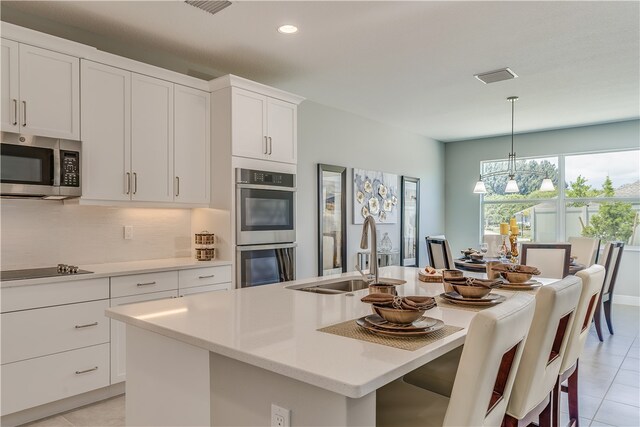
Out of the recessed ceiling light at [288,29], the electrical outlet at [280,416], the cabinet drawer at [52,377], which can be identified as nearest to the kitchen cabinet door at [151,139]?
the recessed ceiling light at [288,29]

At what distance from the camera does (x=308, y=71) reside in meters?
4.10

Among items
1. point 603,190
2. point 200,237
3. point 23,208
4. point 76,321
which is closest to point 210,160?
point 200,237

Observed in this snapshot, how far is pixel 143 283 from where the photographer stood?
3066mm

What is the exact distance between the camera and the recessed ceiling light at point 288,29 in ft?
10.2

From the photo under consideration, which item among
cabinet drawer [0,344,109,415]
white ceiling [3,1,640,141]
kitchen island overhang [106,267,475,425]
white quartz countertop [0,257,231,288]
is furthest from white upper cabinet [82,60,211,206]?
kitchen island overhang [106,267,475,425]

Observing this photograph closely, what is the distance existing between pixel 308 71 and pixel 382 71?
2.33 ft

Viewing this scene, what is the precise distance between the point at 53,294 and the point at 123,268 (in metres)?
0.51

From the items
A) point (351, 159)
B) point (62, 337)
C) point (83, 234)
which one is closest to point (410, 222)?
point (351, 159)

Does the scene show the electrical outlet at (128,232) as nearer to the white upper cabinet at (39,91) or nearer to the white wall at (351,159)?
the white upper cabinet at (39,91)

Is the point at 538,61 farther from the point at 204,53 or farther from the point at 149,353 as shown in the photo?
the point at 149,353

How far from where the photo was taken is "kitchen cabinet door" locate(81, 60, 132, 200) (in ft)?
9.80

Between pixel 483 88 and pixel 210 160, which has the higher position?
pixel 483 88

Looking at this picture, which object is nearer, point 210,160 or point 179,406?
point 179,406

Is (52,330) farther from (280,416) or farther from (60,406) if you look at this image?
(280,416)
